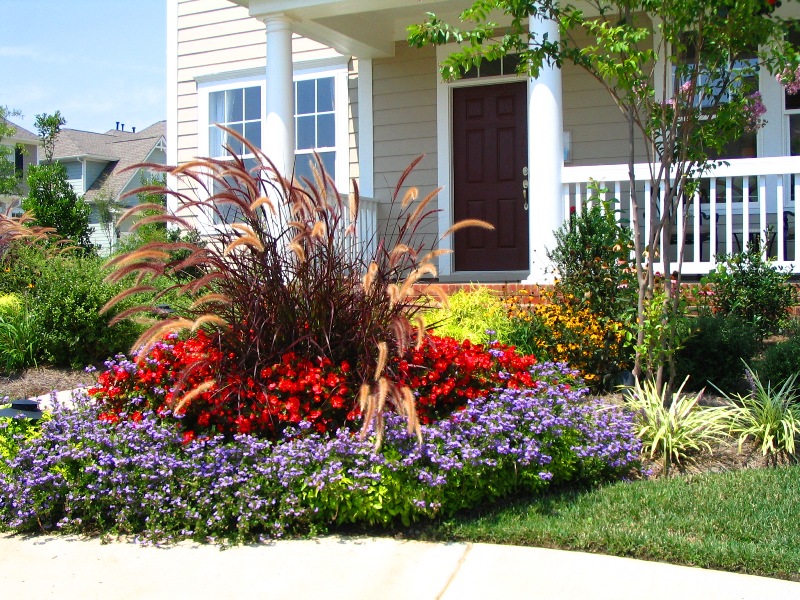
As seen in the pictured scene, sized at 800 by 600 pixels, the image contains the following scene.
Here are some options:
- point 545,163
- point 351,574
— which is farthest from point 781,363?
point 351,574

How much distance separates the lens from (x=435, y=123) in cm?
1020

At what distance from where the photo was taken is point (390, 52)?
1028 centimetres

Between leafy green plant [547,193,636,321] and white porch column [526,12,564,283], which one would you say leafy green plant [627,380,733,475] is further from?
white porch column [526,12,564,283]

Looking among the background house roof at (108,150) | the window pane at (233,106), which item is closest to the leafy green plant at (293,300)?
the window pane at (233,106)

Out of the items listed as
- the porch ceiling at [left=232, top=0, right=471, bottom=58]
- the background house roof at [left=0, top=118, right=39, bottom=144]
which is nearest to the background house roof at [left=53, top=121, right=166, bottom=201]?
the background house roof at [left=0, top=118, right=39, bottom=144]

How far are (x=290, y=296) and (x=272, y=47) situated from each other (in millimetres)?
5237

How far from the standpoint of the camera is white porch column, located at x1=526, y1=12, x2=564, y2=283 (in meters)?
7.58

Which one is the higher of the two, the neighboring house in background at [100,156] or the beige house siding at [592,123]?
the neighboring house in background at [100,156]

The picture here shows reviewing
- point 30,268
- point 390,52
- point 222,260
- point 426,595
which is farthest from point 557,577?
point 390,52

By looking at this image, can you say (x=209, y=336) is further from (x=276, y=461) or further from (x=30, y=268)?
(x=30, y=268)

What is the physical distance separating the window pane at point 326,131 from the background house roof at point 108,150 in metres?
24.2

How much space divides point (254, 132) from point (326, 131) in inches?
47.4

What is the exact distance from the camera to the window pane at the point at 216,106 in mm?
11602

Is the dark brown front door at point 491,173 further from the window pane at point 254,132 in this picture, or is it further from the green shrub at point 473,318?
the green shrub at point 473,318
